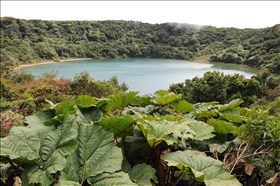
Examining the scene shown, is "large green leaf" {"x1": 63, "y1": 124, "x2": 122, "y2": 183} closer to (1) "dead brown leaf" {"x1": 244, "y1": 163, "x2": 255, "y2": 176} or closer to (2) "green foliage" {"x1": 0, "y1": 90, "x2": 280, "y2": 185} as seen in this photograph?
(2) "green foliage" {"x1": 0, "y1": 90, "x2": 280, "y2": 185}

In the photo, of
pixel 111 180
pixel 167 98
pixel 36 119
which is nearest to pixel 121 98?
pixel 167 98

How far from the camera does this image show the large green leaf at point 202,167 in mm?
975

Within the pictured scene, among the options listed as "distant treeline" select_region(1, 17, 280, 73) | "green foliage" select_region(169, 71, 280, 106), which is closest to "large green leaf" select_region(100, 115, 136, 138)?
"green foliage" select_region(169, 71, 280, 106)

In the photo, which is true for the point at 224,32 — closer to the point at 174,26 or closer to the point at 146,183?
the point at 174,26

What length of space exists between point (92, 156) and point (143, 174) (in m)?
0.24

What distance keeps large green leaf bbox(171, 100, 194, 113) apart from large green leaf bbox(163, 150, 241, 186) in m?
0.52

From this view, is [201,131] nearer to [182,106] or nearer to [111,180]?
[182,106]

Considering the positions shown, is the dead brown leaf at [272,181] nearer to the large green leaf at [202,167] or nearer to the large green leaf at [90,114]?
the large green leaf at [202,167]

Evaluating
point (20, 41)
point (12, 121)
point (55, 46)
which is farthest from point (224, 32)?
point (12, 121)

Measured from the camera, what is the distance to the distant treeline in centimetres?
5300

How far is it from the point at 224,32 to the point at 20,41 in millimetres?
56237

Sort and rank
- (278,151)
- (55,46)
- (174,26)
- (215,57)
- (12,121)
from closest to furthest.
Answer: (278,151), (12,121), (215,57), (55,46), (174,26)

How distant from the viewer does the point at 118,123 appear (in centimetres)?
106

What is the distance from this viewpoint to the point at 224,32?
71.8 metres
